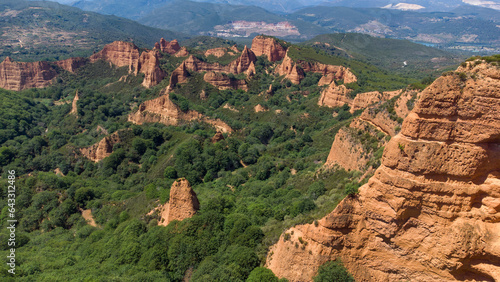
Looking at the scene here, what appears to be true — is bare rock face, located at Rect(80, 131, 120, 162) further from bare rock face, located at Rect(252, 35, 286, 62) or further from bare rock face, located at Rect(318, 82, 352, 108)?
bare rock face, located at Rect(252, 35, 286, 62)

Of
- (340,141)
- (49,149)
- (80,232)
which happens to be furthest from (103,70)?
(340,141)

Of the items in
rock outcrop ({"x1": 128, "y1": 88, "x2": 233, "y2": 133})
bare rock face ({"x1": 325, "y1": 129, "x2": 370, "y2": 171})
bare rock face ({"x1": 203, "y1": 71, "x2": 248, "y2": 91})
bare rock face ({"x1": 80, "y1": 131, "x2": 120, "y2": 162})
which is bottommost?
bare rock face ({"x1": 80, "y1": 131, "x2": 120, "y2": 162})

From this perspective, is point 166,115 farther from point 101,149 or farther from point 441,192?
point 441,192

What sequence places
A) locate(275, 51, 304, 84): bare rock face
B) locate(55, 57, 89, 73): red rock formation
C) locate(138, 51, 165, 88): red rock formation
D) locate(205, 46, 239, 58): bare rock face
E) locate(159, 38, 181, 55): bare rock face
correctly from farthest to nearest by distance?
locate(159, 38, 181, 55): bare rock face → locate(205, 46, 239, 58): bare rock face → locate(55, 57, 89, 73): red rock formation → locate(275, 51, 304, 84): bare rock face → locate(138, 51, 165, 88): red rock formation

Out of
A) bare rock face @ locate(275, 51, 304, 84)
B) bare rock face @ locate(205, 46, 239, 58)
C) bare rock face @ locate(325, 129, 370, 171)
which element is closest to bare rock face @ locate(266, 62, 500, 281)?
bare rock face @ locate(325, 129, 370, 171)

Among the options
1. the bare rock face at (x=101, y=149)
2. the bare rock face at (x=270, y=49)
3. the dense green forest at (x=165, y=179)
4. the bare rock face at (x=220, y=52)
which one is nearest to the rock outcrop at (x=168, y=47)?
the bare rock face at (x=220, y=52)

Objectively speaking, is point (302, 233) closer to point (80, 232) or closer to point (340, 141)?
point (340, 141)

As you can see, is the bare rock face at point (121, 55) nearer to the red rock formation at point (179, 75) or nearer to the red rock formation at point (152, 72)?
the red rock formation at point (152, 72)
